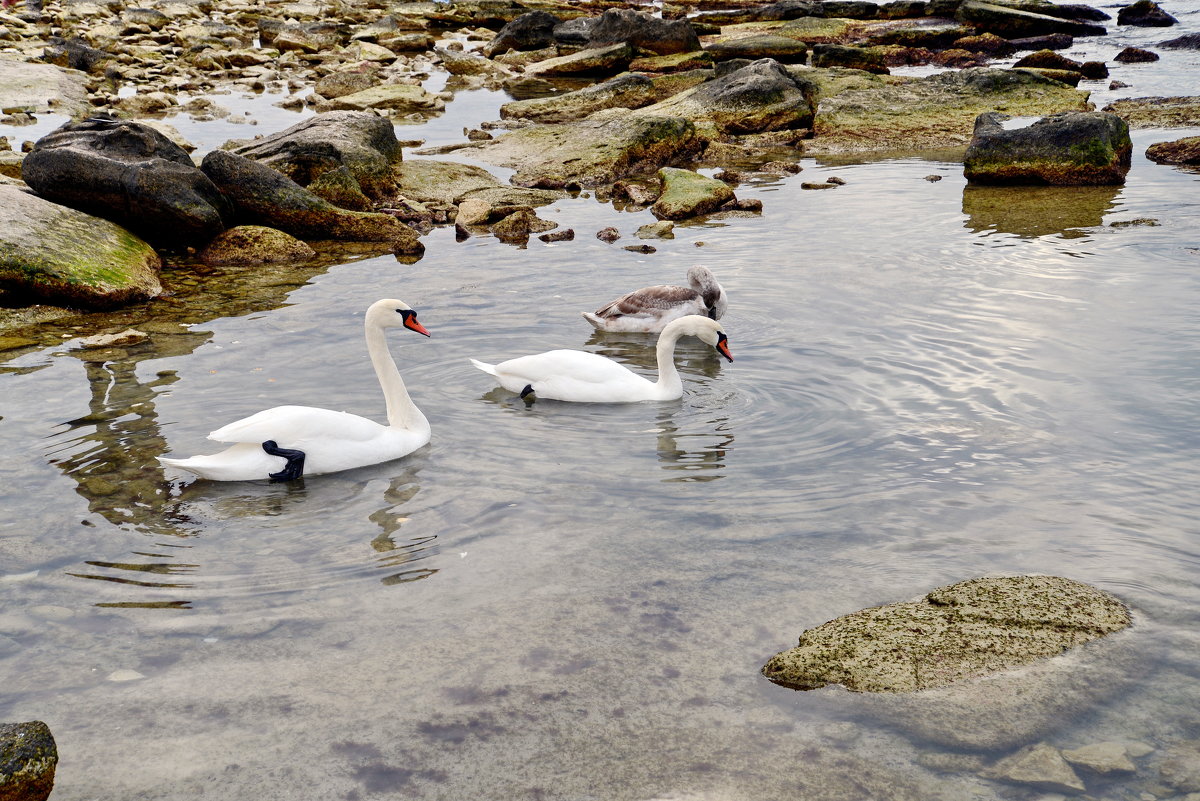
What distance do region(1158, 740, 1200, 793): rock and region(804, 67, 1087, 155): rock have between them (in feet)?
61.7

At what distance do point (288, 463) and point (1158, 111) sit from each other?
75.0ft

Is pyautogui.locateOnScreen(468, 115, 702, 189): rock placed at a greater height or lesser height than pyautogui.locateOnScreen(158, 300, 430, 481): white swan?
greater

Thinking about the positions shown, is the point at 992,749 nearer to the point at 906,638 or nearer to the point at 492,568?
the point at 906,638

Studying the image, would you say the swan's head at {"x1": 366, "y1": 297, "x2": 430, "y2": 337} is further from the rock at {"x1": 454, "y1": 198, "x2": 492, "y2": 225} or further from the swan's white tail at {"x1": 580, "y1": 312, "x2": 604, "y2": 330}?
the rock at {"x1": 454, "y1": 198, "x2": 492, "y2": 225}

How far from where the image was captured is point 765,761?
432 centimetres

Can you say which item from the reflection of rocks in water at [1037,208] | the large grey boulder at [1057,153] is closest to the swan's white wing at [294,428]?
the reflection of rocks in water at [1037,208]

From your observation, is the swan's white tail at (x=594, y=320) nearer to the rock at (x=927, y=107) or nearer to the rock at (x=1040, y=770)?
the rock at (x=1040, y=770)

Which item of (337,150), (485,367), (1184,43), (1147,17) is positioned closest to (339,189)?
(337,150)

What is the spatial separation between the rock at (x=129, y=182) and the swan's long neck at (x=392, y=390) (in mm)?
6575

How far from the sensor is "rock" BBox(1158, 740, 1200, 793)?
4.06 metres

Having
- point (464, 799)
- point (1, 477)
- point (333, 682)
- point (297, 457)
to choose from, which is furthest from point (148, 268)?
point (464, 799)

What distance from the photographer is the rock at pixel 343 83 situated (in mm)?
29391

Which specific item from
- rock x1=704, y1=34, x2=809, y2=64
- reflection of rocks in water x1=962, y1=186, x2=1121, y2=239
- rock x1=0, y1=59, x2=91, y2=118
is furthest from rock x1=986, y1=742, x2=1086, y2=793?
rock x1=704, y1=34, x2=809, y2=64

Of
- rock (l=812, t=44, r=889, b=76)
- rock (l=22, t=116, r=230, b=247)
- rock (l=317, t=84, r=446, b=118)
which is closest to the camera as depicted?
rock (l=22, t=116, r=230, b=247)
